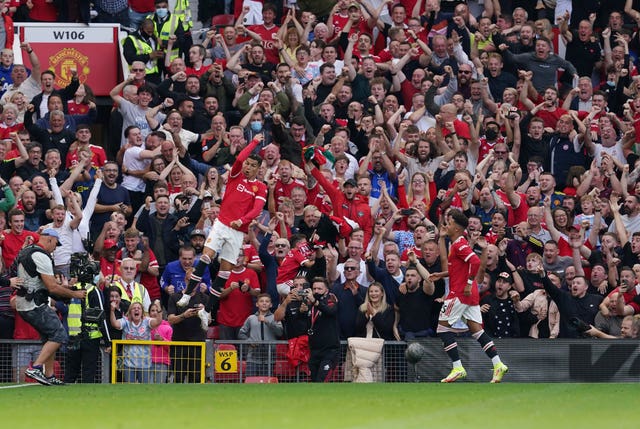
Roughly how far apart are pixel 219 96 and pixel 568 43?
23.4ft

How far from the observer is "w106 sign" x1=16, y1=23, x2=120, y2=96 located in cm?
2569

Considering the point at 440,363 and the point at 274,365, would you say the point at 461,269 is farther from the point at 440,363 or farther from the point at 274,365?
the point at 274,365

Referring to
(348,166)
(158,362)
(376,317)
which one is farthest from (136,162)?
(376,317)

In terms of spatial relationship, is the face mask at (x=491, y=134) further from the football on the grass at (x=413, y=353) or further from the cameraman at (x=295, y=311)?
the football on the grass at (x=413, y=353)

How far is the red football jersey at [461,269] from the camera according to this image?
17500 mm

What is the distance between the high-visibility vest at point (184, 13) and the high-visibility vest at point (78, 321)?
9642mm

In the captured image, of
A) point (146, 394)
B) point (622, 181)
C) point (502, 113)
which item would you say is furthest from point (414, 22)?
point (146, 394)

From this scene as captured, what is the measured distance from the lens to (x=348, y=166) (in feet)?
74.1

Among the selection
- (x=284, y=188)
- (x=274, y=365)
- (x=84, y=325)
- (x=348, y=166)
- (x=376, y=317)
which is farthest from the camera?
(x=348, y=166)

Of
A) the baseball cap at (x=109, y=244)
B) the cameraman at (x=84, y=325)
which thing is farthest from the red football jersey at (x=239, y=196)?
the cameraman at (x=84, y=325)

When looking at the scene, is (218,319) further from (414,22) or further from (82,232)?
(414,22)

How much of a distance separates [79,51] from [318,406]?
45.9 feet

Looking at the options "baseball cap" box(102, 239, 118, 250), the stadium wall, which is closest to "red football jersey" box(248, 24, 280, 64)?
"baseball cap" box(102, 239, 118, 250)

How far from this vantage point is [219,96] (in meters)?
24.2
